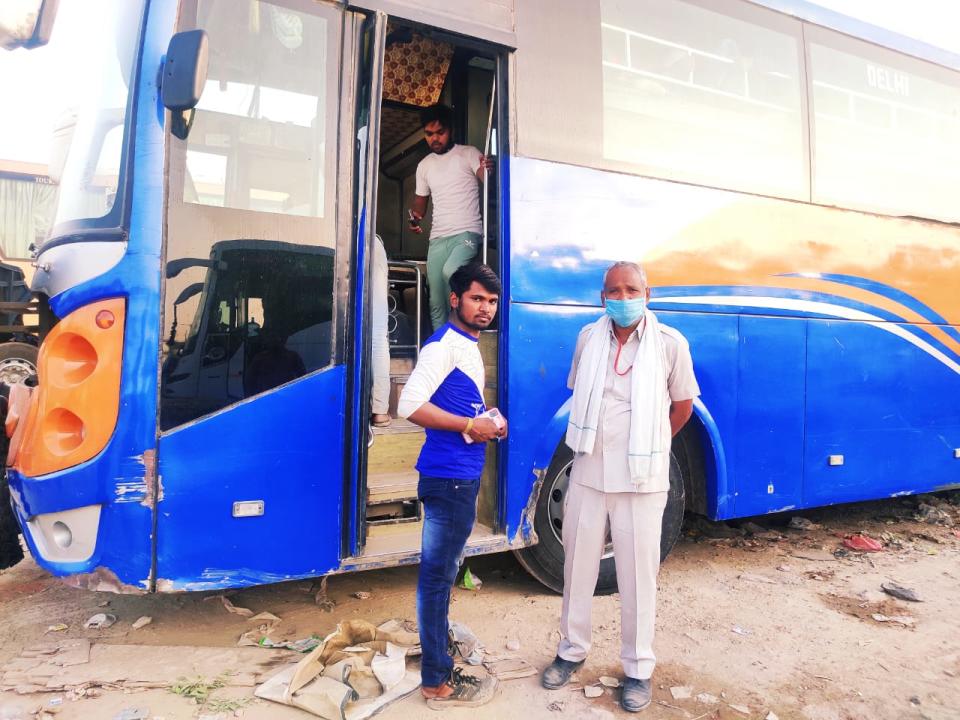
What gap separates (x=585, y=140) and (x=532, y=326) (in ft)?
3.64

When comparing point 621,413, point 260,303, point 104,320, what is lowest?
point 621,413

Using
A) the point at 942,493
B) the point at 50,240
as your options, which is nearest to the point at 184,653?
the point at 50,240

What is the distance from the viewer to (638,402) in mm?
2908

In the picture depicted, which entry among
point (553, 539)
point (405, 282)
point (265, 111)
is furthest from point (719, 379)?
point (265, 111)

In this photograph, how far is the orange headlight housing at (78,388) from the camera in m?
2.88

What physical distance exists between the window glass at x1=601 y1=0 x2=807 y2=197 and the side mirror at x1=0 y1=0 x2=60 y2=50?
2.81m

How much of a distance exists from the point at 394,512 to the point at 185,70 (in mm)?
2406

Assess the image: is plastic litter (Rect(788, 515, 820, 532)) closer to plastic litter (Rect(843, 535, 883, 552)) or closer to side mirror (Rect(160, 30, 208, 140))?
plastic litter (Rect(843, 535, 883, 552))

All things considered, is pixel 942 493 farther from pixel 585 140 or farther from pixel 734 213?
pixel 585 140

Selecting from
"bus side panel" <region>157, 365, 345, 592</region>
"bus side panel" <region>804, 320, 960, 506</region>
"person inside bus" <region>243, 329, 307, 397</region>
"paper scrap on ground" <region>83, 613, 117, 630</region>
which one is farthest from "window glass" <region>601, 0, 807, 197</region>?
"paper scrap on ground" <region>83, 613, 117, 630</region>

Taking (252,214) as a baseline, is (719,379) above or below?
below

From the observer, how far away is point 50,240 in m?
3.08

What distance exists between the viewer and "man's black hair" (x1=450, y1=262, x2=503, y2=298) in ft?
8.98

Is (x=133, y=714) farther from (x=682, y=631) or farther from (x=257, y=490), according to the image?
(x=682, y=631)
